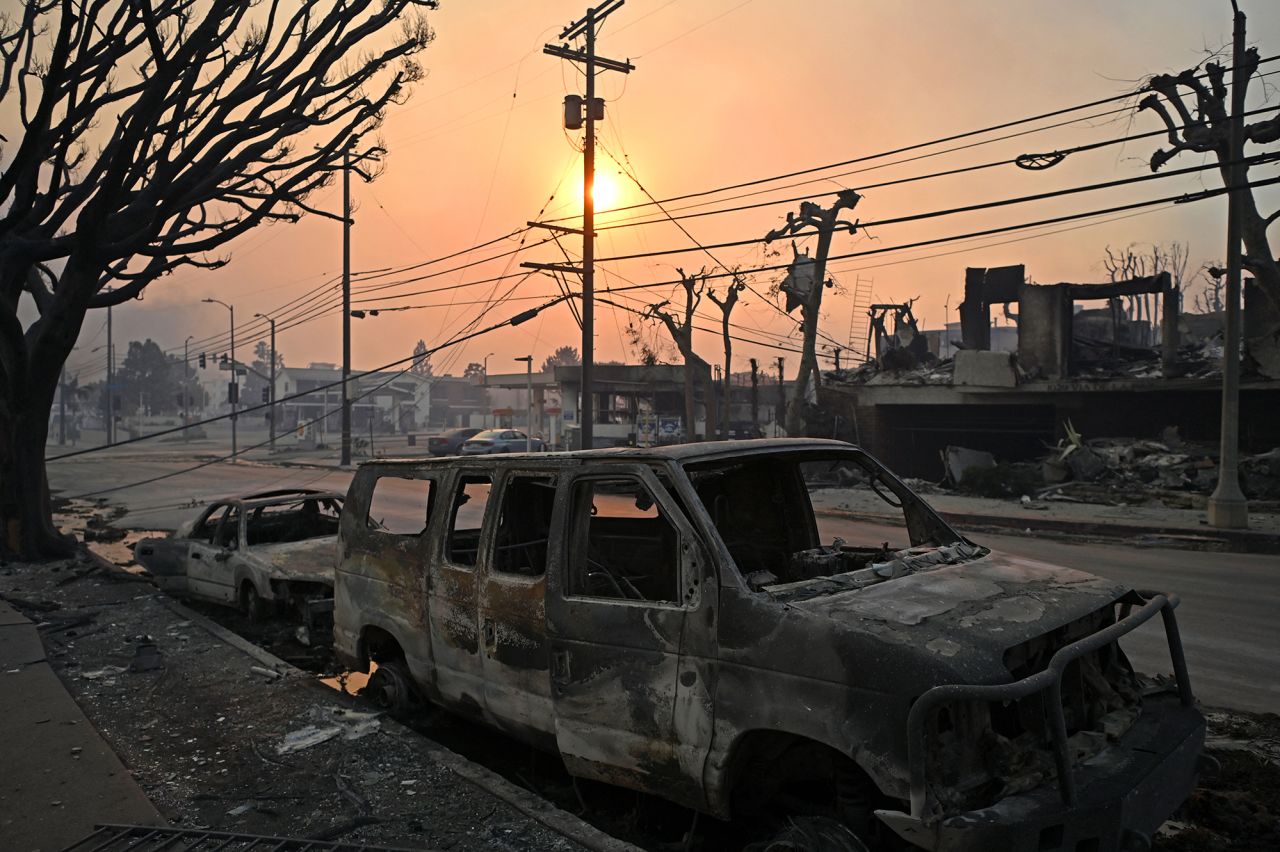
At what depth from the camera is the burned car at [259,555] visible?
8898 millimetres

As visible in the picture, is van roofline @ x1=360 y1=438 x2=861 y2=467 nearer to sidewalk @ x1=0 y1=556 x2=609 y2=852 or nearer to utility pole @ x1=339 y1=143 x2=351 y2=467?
sidewalk @ x1=0 y1=556 x2=609 y2=852

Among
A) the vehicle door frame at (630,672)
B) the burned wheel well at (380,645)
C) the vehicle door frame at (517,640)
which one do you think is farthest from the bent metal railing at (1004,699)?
the burned wheel well at (380,645)

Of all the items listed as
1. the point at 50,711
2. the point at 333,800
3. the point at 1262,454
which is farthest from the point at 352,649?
the point at 1262,454

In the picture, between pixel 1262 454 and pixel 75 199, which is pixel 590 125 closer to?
pixel 75 199

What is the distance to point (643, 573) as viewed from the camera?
17.6 feet

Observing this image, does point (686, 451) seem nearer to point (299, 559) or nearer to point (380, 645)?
point (380, 645)

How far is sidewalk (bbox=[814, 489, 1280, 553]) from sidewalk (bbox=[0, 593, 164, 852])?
545 inches

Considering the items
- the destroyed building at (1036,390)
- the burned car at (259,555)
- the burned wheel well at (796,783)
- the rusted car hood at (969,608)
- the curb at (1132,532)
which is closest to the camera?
the rusted car hood at (969,608)

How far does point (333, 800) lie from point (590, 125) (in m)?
22.1

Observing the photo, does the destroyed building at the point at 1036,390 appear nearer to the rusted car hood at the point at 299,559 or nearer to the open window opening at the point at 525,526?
the rusted car hood at the point at 299,559

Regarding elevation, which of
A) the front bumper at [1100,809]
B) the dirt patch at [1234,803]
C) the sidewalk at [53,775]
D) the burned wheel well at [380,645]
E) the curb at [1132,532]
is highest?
the front bumper at [1100,809]

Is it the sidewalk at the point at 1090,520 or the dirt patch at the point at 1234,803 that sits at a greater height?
the dirt patch at the point at 1234,803

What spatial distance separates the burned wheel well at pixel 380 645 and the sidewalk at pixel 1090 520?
12.3 m

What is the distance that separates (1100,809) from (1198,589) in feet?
31.1
